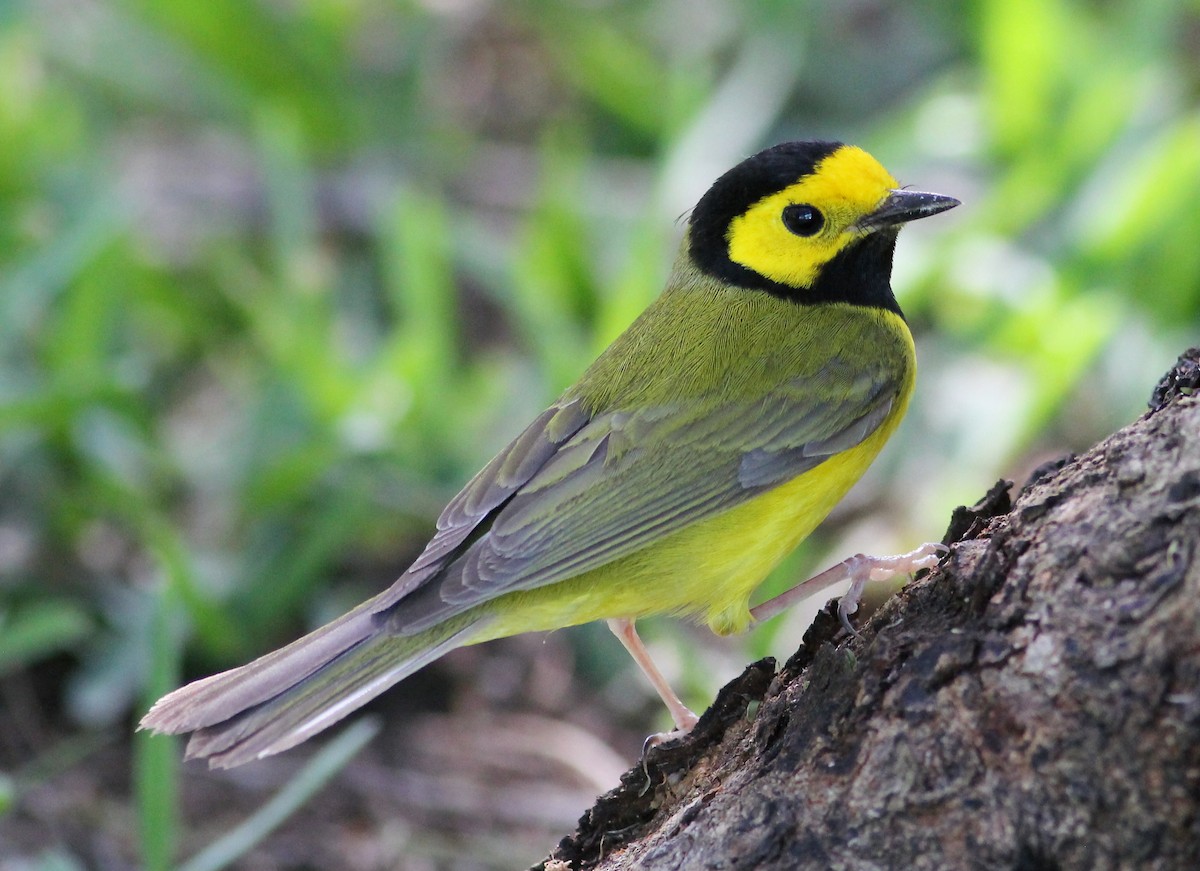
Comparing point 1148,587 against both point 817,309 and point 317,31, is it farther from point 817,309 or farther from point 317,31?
point 317,31

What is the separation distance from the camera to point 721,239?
143 inches

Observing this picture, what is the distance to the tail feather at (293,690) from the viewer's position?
2.69 meters

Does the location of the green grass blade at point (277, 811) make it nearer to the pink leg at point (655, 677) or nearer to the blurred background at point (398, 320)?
the blurred background at point (398, 320)

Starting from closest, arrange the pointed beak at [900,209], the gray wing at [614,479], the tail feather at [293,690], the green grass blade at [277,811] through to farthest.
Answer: the tail feather at [293,690], the gray wing at [614,479], the green grass blade at [277,811], the pointed beak at [900,209]

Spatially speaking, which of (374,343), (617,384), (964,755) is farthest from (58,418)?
(964,755)

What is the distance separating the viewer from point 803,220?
11.3ft

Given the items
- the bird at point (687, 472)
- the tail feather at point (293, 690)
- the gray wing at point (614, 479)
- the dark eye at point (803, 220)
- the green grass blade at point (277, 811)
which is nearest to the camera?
the tail feather at point (293, 690)

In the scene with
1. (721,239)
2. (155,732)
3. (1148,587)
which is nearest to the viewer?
(1148,587)

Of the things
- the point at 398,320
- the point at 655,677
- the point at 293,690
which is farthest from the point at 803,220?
the point at 398,320

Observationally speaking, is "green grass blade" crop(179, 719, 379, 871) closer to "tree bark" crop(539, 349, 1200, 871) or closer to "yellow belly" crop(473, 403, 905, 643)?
"yellow belly" crop(473, 403, 905, 643)

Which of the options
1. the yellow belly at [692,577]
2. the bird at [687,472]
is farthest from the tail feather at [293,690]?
the yellow belly at [692,577]

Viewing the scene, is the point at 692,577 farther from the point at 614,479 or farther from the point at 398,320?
the point at 398,320

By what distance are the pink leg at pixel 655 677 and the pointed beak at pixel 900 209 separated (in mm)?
1099

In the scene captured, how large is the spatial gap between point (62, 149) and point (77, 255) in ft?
4.76
